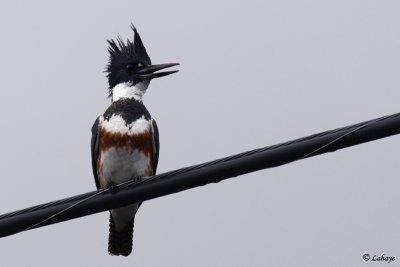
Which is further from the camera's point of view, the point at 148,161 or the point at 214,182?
the point at 148,161

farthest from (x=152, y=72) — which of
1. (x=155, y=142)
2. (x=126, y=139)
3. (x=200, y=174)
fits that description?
(x=200, y=174)

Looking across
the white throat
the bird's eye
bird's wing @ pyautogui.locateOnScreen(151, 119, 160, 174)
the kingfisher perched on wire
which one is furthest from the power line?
the bird's eye

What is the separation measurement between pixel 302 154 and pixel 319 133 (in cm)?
12

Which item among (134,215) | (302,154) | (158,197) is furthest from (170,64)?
(302,154)

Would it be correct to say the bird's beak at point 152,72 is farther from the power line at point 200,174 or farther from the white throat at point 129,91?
the power line at point 200,174

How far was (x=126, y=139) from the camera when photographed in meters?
6.48

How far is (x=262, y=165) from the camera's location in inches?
168

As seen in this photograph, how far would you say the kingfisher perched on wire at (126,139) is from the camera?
6488mm

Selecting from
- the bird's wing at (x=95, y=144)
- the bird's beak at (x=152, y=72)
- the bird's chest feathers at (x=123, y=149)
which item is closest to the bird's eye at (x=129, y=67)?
the bird's beak at (x=152, y=72)

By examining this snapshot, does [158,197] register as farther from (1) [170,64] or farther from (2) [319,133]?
(1) [170,64]

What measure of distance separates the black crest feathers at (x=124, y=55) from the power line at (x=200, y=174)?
284 cm

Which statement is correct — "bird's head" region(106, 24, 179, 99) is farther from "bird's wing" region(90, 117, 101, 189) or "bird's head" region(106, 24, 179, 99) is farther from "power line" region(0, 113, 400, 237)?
"power line" region(0, 113, 400, 237)

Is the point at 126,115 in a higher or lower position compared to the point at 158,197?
higher

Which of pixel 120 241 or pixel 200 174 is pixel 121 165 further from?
pixel 200 174
